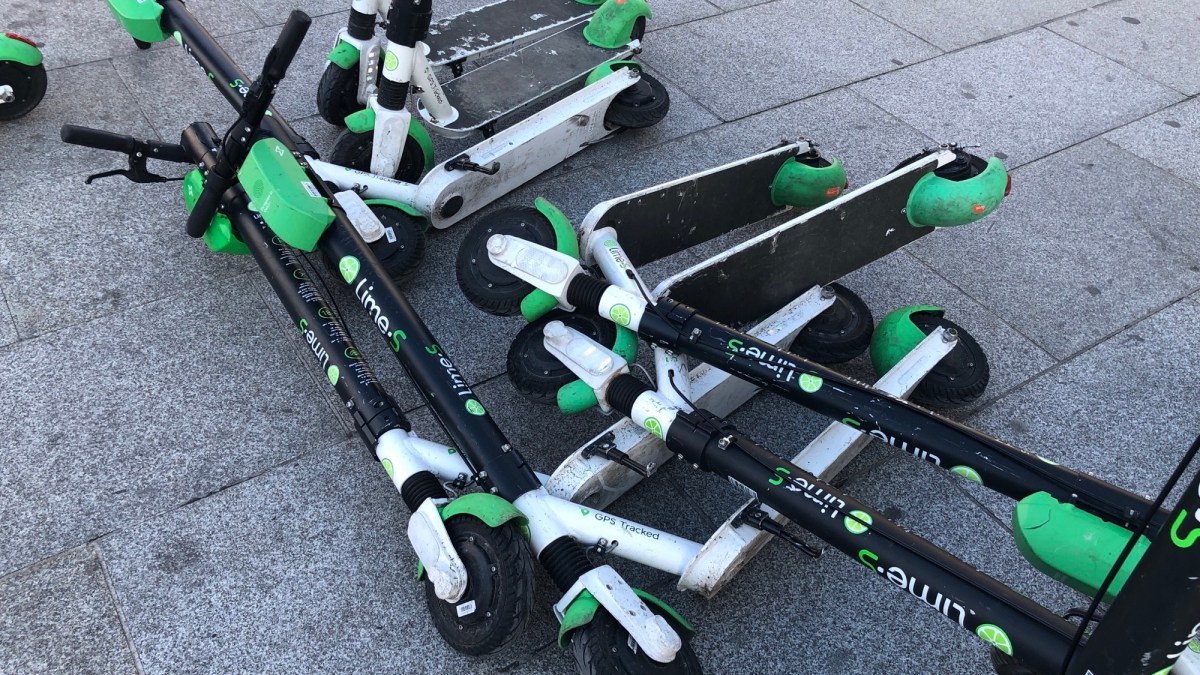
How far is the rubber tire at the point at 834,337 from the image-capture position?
116 inches

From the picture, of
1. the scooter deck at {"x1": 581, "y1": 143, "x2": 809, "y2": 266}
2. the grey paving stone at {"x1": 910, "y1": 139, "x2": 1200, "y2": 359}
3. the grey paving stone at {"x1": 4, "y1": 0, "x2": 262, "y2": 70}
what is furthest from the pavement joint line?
the grey paving stone at {"x1": 910, "y1": 139, "x2": 1200, "y2": 359}

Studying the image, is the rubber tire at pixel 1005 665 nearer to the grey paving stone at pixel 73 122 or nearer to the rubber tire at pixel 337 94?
the rubber tire at pixel 337 94

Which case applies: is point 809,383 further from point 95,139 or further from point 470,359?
point 95,139

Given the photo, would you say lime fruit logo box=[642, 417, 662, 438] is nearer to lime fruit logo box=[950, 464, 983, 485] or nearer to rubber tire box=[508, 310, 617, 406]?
rubber tire box=[508, 310, 617, 406]

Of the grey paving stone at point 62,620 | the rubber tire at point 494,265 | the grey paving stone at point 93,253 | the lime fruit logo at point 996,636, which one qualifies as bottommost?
the grey paving stone at point 62,620

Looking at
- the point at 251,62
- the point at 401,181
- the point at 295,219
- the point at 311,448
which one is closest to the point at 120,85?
the point at 251,62

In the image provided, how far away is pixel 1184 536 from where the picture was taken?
1274 millimetres

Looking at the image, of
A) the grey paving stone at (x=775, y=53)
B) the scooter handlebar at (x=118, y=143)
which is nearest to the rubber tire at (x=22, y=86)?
the scooter handlebar at (x=118, y=143)

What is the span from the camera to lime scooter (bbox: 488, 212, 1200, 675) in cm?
137

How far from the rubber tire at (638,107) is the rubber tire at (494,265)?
1.26 m

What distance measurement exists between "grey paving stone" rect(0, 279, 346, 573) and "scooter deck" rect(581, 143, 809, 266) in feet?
3.50

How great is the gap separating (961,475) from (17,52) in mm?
3633

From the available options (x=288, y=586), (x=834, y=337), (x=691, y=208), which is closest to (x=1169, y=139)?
(x=834, y=337)

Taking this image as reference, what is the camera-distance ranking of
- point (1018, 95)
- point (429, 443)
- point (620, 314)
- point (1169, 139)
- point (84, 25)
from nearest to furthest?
point (429, 443), point (620, 314), point (1169, 139), point (84, 25), point (1018, 95)
